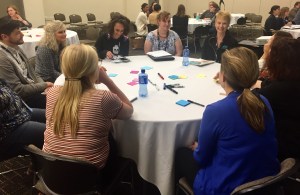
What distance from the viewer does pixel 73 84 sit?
161 centimetres

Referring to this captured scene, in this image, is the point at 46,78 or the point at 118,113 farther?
the point at 46,78

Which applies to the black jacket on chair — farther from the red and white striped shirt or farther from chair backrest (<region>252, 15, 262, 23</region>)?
chair backrest (<region>252, 15, 262, 23</region>)

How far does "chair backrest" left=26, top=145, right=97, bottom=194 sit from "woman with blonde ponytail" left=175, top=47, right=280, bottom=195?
24.0 inches

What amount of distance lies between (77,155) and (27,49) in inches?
143

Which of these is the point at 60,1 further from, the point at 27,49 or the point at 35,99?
the point at 35,99

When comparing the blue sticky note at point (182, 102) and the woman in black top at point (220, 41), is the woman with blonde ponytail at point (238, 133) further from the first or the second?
the woman in black top at point (220, 41)

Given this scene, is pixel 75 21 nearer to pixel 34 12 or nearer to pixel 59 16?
pixel 59 16

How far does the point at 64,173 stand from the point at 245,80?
3.39ft

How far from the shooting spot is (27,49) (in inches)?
184

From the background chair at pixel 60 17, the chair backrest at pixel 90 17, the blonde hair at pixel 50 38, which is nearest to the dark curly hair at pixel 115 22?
the blonde hair at pixel 50 38

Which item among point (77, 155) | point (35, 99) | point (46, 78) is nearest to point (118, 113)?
point (77, 155)

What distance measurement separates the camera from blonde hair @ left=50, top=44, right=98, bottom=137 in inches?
61.9

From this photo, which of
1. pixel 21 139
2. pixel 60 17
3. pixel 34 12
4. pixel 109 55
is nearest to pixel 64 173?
pixel 21 139

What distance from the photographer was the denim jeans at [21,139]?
2047 millimetres
